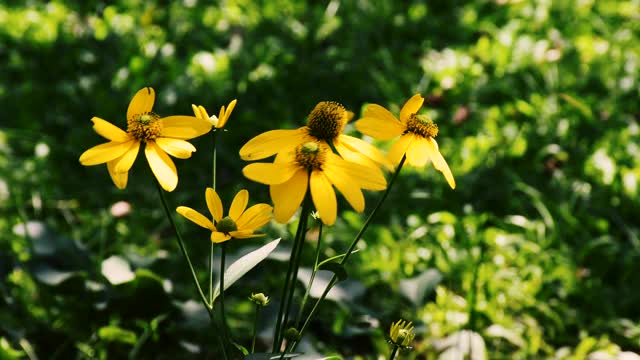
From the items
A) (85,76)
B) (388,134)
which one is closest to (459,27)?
(85,76)

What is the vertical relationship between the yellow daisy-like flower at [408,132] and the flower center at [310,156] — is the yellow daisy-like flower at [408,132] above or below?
above

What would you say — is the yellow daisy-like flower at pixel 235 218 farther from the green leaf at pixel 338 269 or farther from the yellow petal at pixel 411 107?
the yellow petal at pixel 411 107

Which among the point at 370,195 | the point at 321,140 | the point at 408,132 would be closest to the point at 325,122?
the point at 321,140

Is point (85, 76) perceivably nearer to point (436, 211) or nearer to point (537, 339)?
point (436, 211)

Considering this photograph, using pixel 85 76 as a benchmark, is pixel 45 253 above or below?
below

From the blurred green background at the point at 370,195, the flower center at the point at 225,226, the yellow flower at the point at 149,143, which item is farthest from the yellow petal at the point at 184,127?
the blurred green background at the point at 370,195

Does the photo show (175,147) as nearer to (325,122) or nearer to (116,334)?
(325,122)
